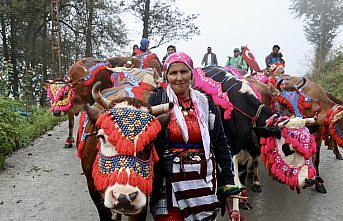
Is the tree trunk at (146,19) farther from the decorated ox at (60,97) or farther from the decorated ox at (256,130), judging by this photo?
the decorated ox at (256,130)

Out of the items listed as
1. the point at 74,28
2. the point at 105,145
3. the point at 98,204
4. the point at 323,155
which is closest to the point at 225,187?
the point at 105,145

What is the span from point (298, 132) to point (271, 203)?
1493 millimetres

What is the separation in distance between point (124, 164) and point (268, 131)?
2.52m

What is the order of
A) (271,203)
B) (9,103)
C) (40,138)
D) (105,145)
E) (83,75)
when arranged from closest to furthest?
(105,145) < (271,203) < (9,103) < (83,75) < (40,138)

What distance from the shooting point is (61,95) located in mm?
7270

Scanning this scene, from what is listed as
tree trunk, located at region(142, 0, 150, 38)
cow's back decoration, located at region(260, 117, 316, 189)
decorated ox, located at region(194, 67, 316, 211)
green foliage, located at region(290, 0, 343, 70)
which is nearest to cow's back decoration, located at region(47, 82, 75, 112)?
decorated ox, located at region(194, 67, 316, 211)

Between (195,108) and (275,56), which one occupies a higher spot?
(275,56)

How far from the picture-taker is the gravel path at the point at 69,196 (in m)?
4.86

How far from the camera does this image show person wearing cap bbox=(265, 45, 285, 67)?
9.24 metres

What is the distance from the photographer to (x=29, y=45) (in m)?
20.2

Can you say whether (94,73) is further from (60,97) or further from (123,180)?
(123,180)

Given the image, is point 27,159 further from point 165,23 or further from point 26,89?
point 165,23

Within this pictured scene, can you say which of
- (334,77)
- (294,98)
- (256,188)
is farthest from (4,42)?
(256,188)

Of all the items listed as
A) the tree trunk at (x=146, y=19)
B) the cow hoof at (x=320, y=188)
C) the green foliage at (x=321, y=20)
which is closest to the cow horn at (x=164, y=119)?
the cow hoof at (x=320, y=188)
